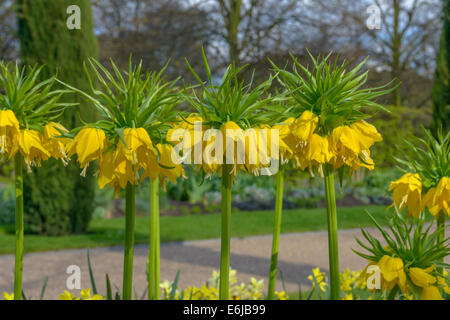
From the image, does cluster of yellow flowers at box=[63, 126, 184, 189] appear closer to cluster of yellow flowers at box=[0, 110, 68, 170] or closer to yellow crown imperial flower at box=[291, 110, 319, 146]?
cluster of yellow flowers at box=[0, 110, 68, 170]

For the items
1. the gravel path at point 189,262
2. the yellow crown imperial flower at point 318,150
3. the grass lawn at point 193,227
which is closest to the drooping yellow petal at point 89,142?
the yellow crown imperial flower at point 318,150

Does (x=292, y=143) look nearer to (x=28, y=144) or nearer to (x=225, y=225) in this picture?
(x=225, y=225)

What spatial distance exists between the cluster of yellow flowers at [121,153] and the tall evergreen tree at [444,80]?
11186mm

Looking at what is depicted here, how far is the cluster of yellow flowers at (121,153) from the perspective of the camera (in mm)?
1040

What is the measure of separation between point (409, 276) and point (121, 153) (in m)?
0.69

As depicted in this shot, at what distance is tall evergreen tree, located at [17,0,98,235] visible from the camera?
22.2ft

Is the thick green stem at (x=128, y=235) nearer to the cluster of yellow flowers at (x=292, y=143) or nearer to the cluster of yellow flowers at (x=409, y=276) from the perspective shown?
the cluster of yellow flowers at (x=292, y=143)

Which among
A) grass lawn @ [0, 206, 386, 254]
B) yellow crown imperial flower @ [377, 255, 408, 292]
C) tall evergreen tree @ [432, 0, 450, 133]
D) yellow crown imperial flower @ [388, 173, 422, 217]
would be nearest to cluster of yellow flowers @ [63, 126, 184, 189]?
yellow crown imperial flower @ [377, 255, 408, 292]

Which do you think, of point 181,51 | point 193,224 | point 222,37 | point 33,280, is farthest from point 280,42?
point 33,280

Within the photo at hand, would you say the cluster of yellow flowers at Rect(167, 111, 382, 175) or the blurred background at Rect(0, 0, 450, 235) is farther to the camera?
the blurred background at Rect(0, 0, 450, 235)

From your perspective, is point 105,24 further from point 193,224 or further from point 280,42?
point 193,224

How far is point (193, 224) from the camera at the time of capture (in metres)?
8.70

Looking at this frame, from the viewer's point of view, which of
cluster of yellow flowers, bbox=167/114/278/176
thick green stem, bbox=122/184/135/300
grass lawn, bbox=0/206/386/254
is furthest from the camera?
grass lawn, bbox=0/206/386/254
